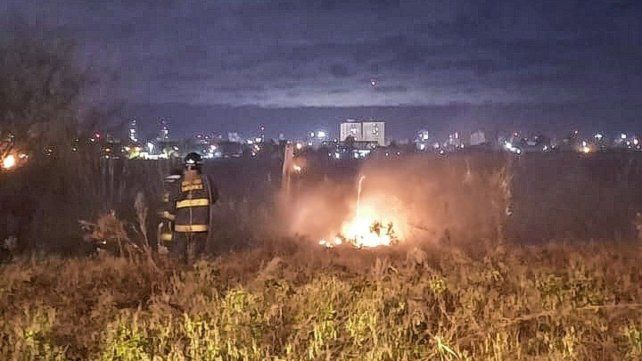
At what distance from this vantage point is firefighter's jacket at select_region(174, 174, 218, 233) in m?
9.21

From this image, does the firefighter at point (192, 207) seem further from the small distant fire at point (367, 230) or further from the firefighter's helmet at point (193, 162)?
the small distant fire at point (367, 230)

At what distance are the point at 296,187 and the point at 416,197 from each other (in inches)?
230

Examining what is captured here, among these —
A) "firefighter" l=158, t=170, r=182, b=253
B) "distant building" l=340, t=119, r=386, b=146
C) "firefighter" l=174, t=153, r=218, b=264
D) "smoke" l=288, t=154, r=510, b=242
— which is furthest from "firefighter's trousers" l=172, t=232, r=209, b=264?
"distant building" l=340, t=119, r=386, b=146

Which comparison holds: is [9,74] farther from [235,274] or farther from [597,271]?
[597,271]

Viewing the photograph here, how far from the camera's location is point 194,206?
30.2 feet

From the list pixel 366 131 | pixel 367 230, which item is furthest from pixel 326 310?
pixel 366 131

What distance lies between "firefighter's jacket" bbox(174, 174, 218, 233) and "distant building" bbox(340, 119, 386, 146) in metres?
67.8

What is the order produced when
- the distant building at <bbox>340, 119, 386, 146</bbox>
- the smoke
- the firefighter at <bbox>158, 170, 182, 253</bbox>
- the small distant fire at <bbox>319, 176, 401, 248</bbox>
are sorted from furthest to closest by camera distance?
the distant building at <bbox>340, 119, 386, 146</bbox> → the smoke → the small distant fire at <bbox>319, 176, 401, 248</bbox> → the firefighter at <bbox>158, 170, 182, 253</bbox>

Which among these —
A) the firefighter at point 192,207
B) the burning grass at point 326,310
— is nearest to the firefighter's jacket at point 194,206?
the firefighter at point 192,207

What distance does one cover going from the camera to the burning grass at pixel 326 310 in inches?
203

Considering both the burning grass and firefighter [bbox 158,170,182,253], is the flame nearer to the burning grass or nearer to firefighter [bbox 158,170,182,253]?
firefighter [bbox 158,170,182,253]

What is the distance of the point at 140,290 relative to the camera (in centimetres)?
720

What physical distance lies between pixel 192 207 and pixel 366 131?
70972 mm

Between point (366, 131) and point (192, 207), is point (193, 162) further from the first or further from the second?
point (366, 131)
